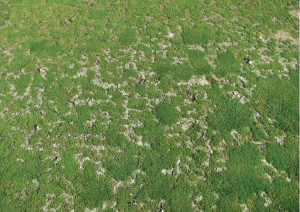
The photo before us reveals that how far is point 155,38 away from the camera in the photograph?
20.3 m

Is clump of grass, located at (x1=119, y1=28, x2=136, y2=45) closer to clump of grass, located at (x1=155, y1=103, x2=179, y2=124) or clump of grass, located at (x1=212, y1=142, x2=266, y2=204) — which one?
clump of grass, located at (x1=155, y1=103, x2=179, y2=124)

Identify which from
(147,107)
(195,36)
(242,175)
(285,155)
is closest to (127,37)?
(195,36)

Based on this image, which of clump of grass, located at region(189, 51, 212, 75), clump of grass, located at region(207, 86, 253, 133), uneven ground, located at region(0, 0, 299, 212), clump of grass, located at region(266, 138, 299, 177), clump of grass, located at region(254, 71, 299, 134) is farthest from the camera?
clump of grass, located at region(189, 51, 212, 75)

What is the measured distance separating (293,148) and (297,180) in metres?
1.59

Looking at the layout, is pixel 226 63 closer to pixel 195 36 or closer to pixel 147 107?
pixel 195 36

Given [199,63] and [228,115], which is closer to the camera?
[228,115]

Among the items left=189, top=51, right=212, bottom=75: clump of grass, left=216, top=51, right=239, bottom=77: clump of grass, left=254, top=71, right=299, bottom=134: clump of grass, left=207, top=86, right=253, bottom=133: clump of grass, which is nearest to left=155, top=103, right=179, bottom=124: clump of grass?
left=207, top=86, right=253, bottom=133: clump of grass

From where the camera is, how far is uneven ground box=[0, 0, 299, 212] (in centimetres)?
1323

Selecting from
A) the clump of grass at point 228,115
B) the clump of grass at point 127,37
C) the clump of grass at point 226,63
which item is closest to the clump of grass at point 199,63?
the clump of grass at point 226,63

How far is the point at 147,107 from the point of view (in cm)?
1623

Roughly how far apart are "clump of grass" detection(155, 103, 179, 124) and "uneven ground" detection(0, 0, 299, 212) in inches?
2.4

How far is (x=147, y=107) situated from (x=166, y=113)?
0.95 metres

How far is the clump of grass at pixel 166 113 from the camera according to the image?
1565 centimetres

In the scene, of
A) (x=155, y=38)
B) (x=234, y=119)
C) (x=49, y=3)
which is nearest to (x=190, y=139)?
(x=234, y=119)
